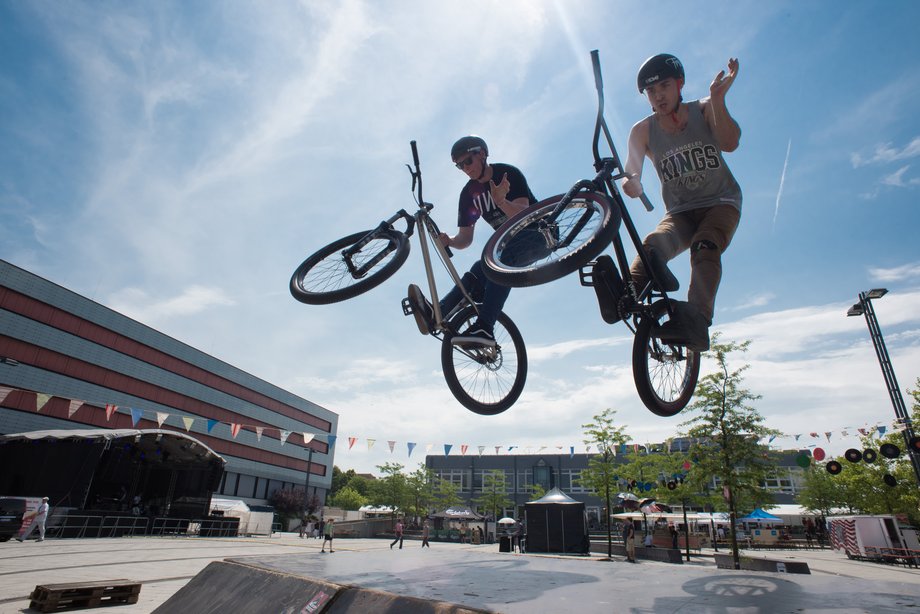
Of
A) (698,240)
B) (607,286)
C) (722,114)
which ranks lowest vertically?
(607,286)

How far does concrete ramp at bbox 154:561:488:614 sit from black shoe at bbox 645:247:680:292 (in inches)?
112

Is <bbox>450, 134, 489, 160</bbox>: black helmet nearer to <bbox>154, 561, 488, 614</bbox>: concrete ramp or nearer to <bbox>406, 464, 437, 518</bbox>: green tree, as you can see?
<bbox>154, 561, 488, 614</bbox>: concrete ramp

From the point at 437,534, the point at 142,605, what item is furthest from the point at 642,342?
the point at 437,534

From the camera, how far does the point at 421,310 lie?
5.38 meters

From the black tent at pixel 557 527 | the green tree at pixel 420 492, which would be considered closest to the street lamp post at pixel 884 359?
the black tent at pixel 557 527

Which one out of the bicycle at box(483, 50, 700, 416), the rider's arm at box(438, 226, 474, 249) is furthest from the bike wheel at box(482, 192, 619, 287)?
the rider's arm at box(438, 226, 474, 249)

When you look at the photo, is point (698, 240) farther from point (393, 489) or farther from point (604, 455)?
point (393, 489)

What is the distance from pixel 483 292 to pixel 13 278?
39989 millimetres

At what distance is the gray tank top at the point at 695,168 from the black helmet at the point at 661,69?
31 cm

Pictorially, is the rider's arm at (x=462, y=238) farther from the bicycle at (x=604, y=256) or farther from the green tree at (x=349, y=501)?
the green tree at (x=349, y=501)

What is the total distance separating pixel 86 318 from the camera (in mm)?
36781

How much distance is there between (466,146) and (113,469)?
104 ft

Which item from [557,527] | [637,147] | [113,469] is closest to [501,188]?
[637,147]

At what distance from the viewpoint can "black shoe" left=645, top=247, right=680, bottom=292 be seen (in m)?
4.01
